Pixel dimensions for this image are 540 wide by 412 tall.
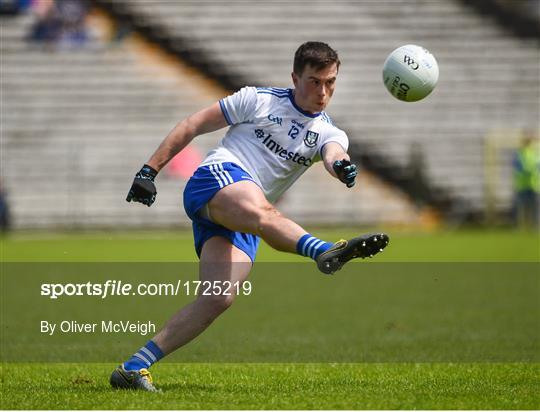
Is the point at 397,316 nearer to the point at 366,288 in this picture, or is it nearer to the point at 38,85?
the point at 366,288

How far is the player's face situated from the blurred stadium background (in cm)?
1804

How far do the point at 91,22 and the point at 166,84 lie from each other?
8.37 feet

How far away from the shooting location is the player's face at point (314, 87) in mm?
6004

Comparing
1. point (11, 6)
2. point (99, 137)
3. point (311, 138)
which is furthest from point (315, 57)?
point (11, 6)

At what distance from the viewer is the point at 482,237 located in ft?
70.8

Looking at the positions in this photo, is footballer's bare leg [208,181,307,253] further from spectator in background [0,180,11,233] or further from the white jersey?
spectator in background [0,180,11,233]

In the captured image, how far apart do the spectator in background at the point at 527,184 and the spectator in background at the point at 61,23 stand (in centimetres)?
1106

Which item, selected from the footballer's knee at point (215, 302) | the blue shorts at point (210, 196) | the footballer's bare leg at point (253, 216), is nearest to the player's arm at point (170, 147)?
the blue shorts at point (210, 196)

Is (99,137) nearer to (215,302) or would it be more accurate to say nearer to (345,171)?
(215,302)

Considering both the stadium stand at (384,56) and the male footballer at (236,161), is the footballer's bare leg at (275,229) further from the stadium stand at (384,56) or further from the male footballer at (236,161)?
the stadium stand at (384,56)

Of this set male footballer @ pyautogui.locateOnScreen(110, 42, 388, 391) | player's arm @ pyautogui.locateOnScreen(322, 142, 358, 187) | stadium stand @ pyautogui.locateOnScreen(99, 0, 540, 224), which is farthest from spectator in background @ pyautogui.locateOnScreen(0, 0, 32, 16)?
player's arm @ pyautogui.locateOnScreen(322, 142, 358, 187)

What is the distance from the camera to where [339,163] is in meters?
5.68

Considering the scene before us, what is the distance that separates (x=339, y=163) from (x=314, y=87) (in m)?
0.60

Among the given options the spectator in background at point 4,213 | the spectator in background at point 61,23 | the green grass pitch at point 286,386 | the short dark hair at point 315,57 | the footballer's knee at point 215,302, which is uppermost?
the short dark hair at point 315,57
